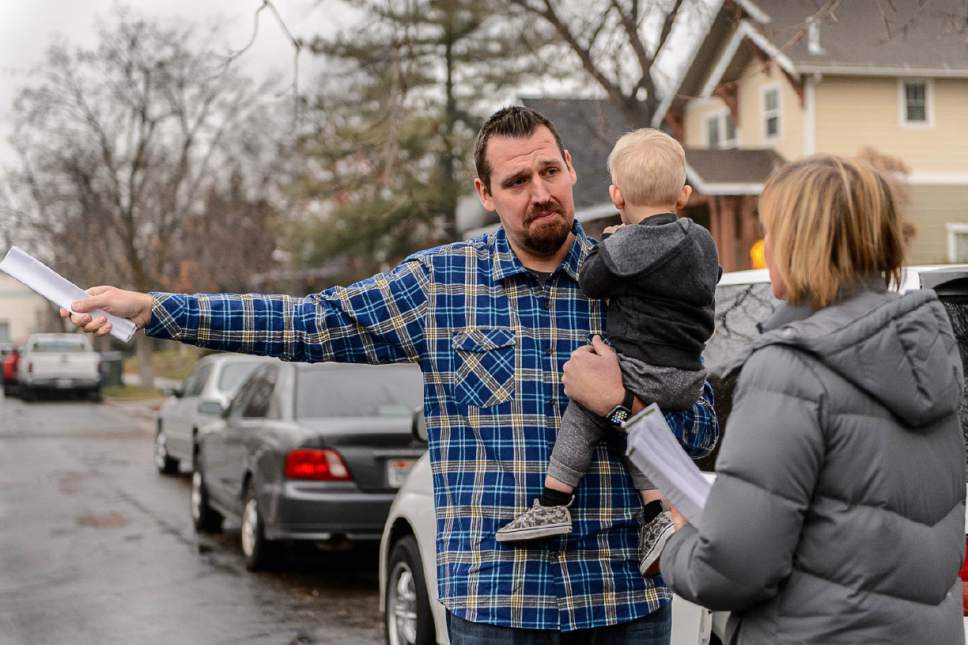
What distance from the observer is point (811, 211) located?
7.36 ft

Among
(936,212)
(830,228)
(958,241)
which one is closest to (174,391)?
(830,228)

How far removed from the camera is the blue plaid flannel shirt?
3.08 m

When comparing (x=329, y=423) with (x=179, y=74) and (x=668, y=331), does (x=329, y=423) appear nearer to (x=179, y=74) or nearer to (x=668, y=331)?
(x=668, y=331)

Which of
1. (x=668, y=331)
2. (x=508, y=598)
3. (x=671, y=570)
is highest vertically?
(x=668, y=331)

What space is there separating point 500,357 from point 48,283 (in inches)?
45.1

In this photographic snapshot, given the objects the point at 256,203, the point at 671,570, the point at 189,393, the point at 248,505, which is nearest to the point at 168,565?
the point at 248,505

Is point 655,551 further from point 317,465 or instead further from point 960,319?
point 317,465

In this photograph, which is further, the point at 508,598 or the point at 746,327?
the point at 746,327

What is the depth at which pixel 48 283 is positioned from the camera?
3.05 meters

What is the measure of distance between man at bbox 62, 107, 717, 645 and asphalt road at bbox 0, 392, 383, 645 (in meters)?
4.44

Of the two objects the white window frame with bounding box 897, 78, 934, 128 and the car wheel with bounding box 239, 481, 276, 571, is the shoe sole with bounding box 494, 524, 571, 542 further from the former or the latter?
the white window frame with bounding box 897, 78, 934, 128

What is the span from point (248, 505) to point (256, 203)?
131 ft

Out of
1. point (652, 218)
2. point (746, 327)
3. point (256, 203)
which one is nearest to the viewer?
point (652, 218)

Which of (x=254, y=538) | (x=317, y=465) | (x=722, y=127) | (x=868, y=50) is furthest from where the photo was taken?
(x=722, y=127)
